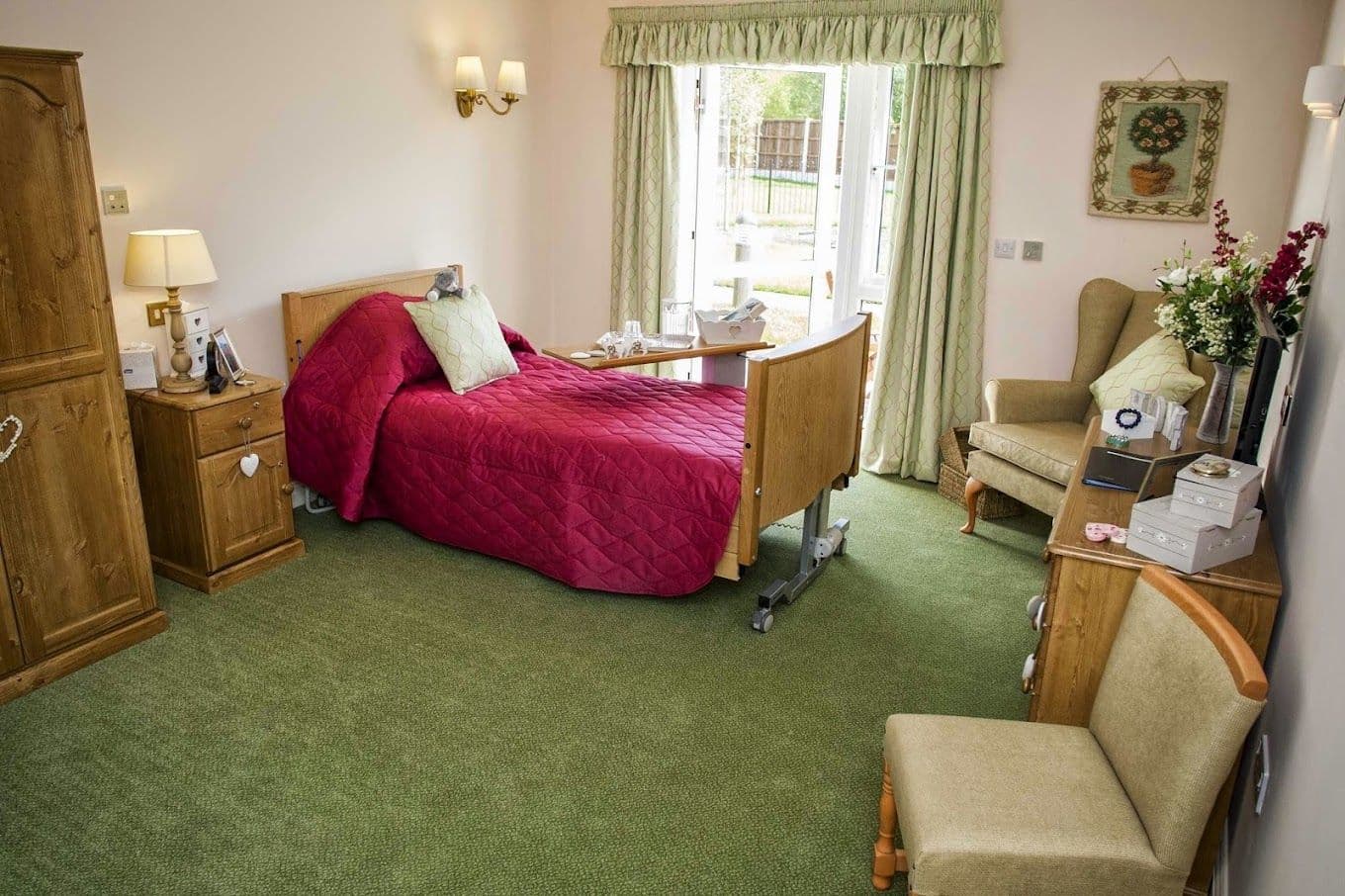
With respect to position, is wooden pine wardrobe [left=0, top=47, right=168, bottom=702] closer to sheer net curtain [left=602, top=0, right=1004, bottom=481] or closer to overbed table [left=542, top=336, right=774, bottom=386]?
overbed table [left=542, top=336, right=774, bottom=386]

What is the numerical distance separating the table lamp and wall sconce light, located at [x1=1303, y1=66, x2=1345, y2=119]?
142 inches

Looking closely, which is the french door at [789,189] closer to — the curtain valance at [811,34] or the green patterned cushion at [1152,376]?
the curtain valance at [811,34]

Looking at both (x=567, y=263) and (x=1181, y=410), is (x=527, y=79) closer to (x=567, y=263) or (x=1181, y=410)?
(x=567, y=263)

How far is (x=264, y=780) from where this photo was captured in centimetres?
260

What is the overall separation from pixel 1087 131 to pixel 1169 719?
3355 millimetres

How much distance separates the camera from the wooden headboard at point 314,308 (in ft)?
13.7

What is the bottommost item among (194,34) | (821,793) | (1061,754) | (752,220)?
(821,793)

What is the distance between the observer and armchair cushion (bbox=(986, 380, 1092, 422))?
4332mm

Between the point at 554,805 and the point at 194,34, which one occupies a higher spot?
the point at 194,34

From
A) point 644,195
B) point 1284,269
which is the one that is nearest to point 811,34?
point 644,195

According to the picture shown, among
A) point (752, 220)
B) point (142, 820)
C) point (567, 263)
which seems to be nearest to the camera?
point (142, 820)

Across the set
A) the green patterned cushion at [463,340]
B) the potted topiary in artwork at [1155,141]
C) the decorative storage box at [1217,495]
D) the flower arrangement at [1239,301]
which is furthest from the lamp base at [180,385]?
the potted topiary in artwork at [1155,141]

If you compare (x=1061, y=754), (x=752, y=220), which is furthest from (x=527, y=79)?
(x=1061, y=754)

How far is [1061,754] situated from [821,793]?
0.73 m
